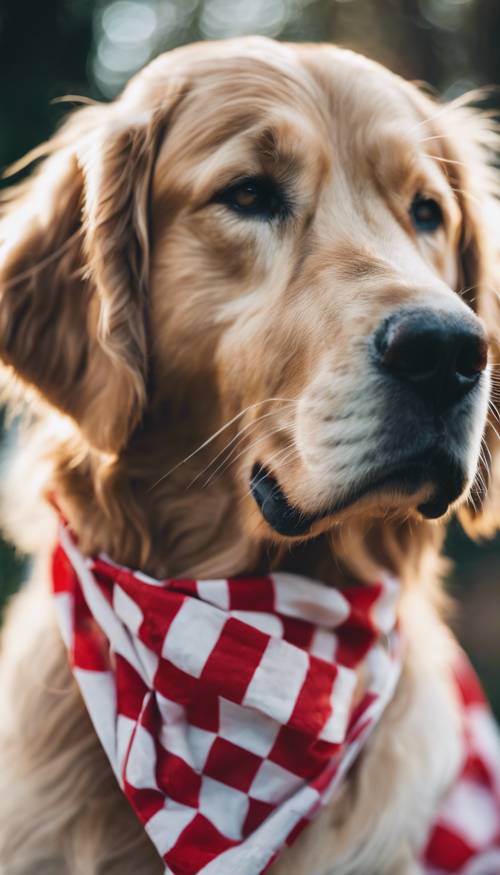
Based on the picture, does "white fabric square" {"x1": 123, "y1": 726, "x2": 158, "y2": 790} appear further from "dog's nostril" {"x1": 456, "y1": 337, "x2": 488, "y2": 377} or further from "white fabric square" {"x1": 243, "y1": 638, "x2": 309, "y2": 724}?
"dog's nostril" {"x1": 456, "y1": 337, "x2": 488, "y2": 377}

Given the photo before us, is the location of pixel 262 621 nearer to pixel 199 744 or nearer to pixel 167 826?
pixel 199 744

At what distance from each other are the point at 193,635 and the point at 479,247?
4.88 feet

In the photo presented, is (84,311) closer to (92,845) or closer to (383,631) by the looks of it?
(383,631)

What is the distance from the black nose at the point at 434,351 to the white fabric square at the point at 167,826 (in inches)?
44.9

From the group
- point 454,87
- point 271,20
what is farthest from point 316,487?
point 454,87

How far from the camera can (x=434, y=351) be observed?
168cm

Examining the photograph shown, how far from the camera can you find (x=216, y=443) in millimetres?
2186

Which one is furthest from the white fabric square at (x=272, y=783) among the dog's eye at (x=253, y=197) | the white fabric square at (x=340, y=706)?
the dog's eye at (x=253, y=197)

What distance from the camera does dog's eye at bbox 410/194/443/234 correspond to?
2.34m

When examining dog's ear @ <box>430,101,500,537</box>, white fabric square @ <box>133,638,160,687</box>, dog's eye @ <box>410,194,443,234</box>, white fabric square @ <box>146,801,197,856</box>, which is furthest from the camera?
dog's ear @ <box>430,101,500,537</box>

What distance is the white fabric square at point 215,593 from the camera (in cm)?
213

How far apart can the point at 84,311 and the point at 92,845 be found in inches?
54.1

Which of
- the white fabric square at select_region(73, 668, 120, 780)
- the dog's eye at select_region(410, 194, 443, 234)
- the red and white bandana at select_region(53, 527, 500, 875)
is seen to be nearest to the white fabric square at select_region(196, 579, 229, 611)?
the red and white bandana at select_region(53, 527, 500, 875)

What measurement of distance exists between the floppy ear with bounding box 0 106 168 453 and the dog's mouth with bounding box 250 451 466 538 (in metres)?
0.45
